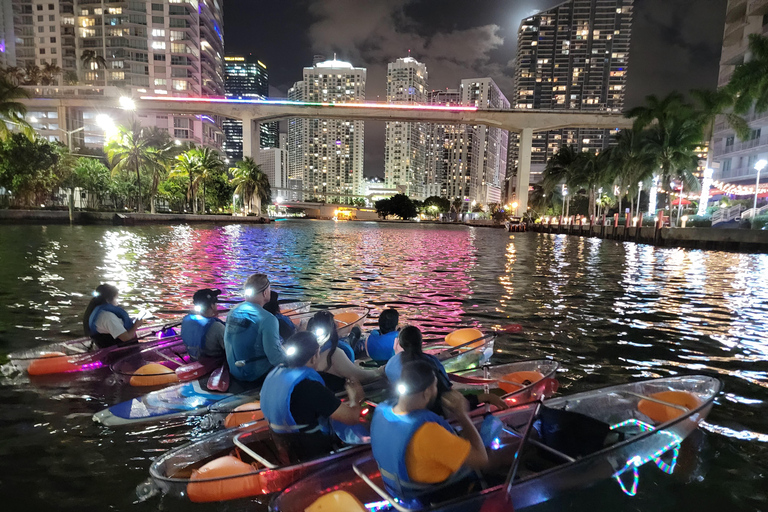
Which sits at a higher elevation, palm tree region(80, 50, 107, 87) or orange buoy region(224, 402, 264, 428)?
palm tree region(80, 50, 107, 87)

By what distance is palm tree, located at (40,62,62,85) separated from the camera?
107562mm

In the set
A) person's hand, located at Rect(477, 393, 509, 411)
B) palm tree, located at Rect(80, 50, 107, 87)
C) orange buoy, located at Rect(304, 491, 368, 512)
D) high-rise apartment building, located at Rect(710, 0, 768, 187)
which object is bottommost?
orange buoy, located at Rect(304, 491, 368, 512)

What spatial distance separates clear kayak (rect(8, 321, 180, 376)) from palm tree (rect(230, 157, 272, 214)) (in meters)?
83.4

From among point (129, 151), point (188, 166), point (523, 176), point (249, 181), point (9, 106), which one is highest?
point (523, 176)

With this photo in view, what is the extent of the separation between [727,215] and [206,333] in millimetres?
51831

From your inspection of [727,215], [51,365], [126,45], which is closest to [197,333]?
[51,365]

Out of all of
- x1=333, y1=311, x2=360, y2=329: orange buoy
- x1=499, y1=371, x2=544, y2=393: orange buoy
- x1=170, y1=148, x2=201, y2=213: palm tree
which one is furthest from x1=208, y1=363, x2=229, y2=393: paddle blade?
x1=170, y1=148, x2=201, y2=213: palm tree

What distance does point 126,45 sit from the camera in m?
111

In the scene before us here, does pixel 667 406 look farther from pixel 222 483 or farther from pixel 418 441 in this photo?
pixel 222 483

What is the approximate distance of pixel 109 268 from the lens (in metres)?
20.0

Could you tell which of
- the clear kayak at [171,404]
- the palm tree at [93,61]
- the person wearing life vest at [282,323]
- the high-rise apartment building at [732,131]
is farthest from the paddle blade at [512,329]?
the palm tree at [93,61]

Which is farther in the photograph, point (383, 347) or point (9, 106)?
point (9, 106)

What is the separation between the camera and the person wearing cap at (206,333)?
Answer: 7.37m

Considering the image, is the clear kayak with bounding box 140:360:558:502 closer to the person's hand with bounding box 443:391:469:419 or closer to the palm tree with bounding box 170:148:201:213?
the person's hand with bounding box 443:391:469:419
